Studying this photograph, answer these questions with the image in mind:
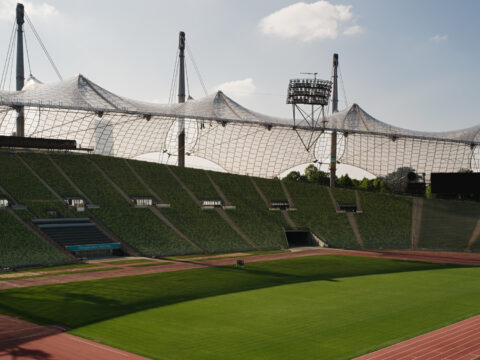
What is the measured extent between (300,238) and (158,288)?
3470 centimetres

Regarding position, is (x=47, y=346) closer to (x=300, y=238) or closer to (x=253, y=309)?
(x=253, y=309)

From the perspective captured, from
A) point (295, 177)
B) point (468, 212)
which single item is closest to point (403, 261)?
point (468, 212)

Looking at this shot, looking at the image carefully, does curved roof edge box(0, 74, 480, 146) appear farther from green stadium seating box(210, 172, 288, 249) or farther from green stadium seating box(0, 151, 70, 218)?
green stadium seating box(210, 172, 288, 249)

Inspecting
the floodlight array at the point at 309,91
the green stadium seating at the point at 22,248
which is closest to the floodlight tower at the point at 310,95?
the floodlight array at the point at 309,91

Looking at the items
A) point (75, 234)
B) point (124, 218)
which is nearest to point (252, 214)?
point (124, 218)

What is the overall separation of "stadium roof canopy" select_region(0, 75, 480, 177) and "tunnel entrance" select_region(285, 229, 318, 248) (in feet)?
51.2

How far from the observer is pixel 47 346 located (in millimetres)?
20516

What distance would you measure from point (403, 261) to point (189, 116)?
31916mm

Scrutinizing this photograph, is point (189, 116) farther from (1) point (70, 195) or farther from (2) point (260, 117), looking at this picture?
(1) point (70, 195)

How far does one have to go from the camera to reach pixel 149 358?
62.5 feet

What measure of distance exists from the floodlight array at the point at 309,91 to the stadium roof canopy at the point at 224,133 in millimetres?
3749

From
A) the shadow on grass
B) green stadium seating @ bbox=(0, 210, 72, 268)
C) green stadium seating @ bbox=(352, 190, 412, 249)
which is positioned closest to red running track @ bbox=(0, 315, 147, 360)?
the shadow on grass

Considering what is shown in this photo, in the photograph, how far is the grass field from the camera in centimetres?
2106

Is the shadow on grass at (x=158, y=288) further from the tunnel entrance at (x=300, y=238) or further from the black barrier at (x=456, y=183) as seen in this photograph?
the black barrier at (x=456, y=183)
